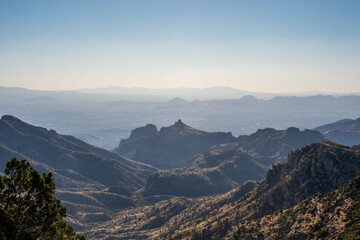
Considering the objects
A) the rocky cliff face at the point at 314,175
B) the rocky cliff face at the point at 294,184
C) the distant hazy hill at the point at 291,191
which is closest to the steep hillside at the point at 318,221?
the distant hazy hill at the point at 291,191

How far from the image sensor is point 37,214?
33.8 metres

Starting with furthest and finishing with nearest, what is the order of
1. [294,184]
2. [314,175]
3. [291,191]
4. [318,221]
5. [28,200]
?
[294,184] < [291,191] < [314,175] < [318,221] < [28,200]

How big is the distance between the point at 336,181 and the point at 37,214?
84398 mm

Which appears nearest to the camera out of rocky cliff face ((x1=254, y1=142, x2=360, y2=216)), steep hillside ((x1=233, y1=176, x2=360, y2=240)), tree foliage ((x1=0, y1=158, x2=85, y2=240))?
tree foliage ((x1=0, y1=158, x2=85, y2=240))

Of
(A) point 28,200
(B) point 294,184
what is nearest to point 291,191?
(B) point 294,184

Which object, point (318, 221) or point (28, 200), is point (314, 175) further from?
point (28, 200)

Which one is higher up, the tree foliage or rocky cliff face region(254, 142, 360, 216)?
the tree foliage

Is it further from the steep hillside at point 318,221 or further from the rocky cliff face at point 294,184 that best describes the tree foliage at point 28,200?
the rocky cliff face at point 294,184

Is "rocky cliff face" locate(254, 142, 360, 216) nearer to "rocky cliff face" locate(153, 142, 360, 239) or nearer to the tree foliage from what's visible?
"rocky cliff face" locate(153, 142, 360, 239)

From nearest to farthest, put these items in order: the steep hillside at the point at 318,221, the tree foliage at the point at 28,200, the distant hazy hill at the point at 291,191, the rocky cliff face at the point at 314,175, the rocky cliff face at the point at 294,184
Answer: the tree foliage at the point at 28,200
the steep hillside at the point at 318,221
the distant hazy hill at the point at 291,191
the rocky cliff face at the point at 314,175
the rocky cliff face at the point at 294,184

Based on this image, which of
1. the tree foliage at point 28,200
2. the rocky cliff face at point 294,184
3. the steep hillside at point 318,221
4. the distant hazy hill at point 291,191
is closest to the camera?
the tree foliage at point 28,200

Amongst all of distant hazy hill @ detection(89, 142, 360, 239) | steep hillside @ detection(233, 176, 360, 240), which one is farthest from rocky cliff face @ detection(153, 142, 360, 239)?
steep hillside @ detection(233, 176, 360, 240)

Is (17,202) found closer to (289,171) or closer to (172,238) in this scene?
(172,238)

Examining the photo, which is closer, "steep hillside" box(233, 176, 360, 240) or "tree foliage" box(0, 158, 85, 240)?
"tree foliage" box(0, 158, 85, 240)
